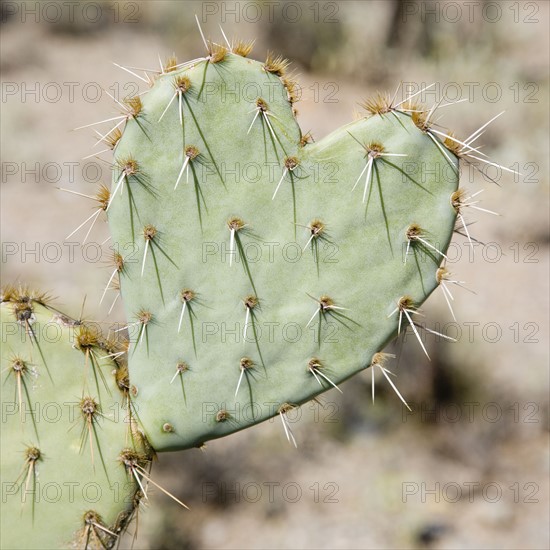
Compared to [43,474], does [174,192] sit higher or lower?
higher

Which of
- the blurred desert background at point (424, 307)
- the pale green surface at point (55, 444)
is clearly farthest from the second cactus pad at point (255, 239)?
the blurred desert background at point (424, 307)

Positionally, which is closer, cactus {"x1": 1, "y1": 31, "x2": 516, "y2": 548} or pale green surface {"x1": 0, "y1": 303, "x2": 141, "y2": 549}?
cactus {"x1": 1, "y1": 31, "x2": 516, "y2": 548}

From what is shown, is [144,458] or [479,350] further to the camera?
[479,350]

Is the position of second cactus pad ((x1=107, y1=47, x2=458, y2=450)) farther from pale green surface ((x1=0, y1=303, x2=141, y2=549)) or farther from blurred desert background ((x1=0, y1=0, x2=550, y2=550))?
blurred desert background ((x1=0, y1=0, x2=550, y2=550))

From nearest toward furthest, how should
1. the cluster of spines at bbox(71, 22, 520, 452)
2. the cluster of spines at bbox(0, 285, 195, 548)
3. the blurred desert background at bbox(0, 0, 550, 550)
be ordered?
the cluster of spines at bbox(71, 22, 520, 452), the cluster of spines at bbox(0, 285, 195, 548), the blurred desert background at bbox(0, 0, 550, 550)

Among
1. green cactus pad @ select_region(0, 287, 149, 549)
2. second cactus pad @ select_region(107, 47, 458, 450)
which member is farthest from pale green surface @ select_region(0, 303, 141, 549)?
second cactus pad @ select_region(107, 47, 458, 450)

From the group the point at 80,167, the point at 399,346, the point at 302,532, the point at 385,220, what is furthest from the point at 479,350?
the point at 80,167

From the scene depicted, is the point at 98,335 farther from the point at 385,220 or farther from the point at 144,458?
the point at 385,220

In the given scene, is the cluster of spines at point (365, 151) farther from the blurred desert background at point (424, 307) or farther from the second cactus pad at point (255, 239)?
the blurred desert background at point (424, 307)
